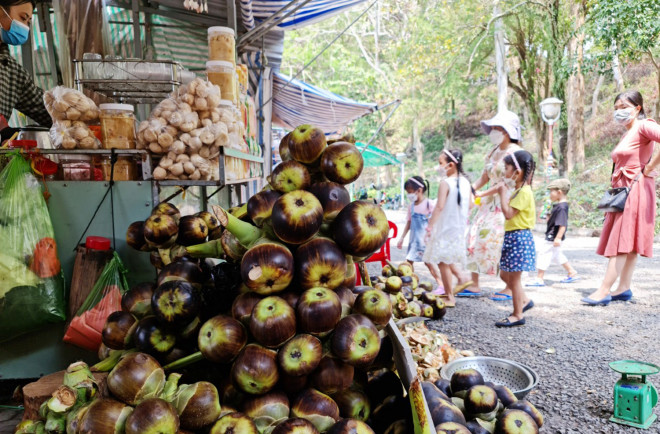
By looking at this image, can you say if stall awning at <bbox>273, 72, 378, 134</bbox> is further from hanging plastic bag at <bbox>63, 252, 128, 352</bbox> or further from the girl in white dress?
hanging plastic bag at <bbox>63, 252, 128, 352</bbox>

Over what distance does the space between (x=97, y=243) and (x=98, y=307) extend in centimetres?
39

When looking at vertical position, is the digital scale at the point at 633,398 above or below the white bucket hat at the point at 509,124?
below

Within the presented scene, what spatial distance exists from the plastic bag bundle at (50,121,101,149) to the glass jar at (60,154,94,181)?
0.19 m

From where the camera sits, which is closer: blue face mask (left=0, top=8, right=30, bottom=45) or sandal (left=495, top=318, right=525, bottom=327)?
blue face mask (left=0, top=8, right=30, bottom=45)

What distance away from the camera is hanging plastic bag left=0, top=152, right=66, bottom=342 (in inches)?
89.8

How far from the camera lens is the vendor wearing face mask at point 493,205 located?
16.0 feet

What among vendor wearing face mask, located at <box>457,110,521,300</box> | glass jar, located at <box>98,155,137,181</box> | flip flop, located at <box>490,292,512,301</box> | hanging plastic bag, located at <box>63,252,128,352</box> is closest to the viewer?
hanging plastic bag, located at <box>63,252,128,352</box>

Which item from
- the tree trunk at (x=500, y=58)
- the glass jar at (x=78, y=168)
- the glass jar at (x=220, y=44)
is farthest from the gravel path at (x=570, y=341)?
the tree trunk at (x=500, y=58)

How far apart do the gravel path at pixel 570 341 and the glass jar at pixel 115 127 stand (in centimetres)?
315

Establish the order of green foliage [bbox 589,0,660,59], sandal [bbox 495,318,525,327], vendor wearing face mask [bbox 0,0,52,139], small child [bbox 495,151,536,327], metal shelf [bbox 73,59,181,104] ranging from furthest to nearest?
green foliage [bbox 589,0,660,59] < sandal [bbox 495,318,525,327] < small child [bbox 495,151,536,327] < vendor wearing face mask [bbox 0,0,52,139] < metal shelf [bbox 73,59,181,104]

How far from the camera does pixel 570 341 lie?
4.34 meters

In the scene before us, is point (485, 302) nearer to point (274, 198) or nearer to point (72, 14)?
point (274, 198)

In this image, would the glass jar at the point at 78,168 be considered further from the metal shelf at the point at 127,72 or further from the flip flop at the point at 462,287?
the flip flop at the point at 462,287

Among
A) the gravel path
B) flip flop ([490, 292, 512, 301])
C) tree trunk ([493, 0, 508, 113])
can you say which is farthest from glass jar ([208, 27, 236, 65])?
tree trunk ([493, 0, 508, 113])
